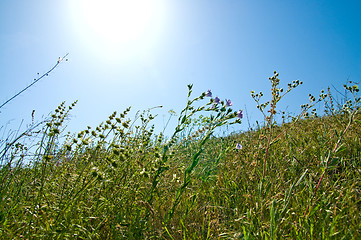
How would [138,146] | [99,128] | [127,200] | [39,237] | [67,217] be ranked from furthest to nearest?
[138,146]
[99,128]
[127,200]
[67,217]
[39,237]

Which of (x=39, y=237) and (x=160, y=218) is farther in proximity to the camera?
(x=160, y=218)

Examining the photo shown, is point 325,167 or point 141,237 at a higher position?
point 325,167

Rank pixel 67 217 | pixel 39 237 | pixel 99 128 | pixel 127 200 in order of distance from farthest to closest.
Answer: pixel 99 128 < pixel 127 200 < pixel 67 217 < pixel 39 237

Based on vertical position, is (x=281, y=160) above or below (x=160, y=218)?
above

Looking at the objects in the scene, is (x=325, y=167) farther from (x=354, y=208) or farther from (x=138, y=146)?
(x=138, y=146)

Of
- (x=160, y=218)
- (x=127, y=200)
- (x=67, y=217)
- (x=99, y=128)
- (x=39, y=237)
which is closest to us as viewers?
(x=39, y=237)

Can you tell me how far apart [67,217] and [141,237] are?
1.48 feet

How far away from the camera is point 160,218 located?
150 centimetres

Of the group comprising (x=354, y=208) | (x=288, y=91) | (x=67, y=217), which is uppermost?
(x=288, y=91)

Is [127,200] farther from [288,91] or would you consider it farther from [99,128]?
[288,91]

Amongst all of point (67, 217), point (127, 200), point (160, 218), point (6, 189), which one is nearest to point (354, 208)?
point (160, 218)

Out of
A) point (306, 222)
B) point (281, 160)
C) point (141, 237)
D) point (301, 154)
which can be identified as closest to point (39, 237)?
point (141, 237)

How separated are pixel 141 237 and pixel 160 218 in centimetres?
17

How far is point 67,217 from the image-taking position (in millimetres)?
1316
